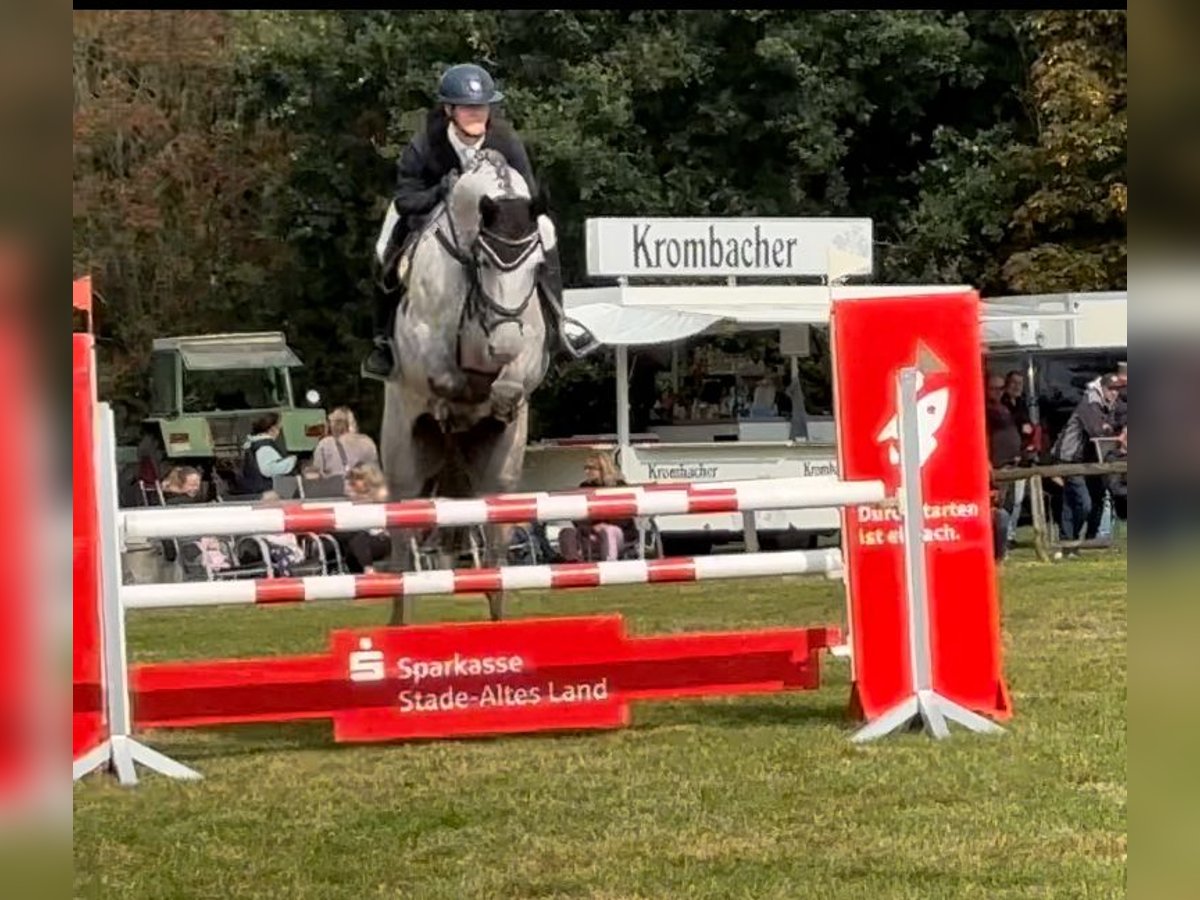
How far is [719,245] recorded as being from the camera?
48.1 feet

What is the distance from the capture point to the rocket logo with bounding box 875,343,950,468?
5.14 metres

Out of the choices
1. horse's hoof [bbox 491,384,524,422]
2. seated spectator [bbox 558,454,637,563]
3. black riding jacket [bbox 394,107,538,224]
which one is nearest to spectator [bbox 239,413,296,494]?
seated spectator [bbox 558,454,637,563]

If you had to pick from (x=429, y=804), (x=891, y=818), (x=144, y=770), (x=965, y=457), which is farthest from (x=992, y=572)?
(x=144, y=770)

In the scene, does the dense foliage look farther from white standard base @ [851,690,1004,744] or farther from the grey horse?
white standard base @ [851,690,1004,744]

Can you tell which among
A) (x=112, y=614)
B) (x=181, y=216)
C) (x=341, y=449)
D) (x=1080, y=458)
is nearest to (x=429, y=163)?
(x=112, y=614)

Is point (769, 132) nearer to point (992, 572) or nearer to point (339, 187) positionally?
point (339, 187)

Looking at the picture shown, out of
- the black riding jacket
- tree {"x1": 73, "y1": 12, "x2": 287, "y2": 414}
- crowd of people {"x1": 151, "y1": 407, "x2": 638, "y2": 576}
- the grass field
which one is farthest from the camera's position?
tree {"x1": 73, "y1": 12, "x2": 287, "y2": 414}

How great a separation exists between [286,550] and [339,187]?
36.3 ft

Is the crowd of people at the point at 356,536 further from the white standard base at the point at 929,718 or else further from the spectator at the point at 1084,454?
the white standard base at the point at 929,718

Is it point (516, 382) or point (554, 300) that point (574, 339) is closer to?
point (516, 382)

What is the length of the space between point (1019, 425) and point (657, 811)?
428 inches

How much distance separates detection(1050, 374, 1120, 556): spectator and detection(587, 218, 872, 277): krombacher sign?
8.34 ft

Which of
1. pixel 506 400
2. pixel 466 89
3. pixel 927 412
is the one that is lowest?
pixel 927 412

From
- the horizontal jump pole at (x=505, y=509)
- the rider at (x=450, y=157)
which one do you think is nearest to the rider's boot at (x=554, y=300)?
the rider at (x=450, y=157)
